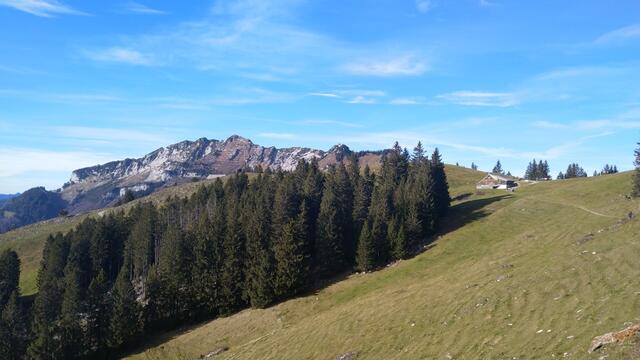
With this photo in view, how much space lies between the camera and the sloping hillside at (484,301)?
31297 mm

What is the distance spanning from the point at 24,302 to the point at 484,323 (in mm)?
125101

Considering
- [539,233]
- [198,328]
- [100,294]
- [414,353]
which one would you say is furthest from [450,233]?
[100,294]

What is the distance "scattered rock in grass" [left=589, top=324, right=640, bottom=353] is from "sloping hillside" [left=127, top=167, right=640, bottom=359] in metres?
0.71

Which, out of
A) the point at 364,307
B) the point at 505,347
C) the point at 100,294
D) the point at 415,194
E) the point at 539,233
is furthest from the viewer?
the point at 415,194

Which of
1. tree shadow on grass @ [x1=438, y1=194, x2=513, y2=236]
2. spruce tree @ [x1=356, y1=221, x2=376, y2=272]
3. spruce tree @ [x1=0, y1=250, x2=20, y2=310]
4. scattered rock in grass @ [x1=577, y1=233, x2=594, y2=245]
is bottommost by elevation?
spruce tree @ [x1=0, y1=250, x2=20, y2=310]

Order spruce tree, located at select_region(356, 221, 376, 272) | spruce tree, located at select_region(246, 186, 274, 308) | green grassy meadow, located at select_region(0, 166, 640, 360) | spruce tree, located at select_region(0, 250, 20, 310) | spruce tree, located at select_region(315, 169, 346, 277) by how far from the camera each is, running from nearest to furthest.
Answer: green grassy meadow, located at select_region(0, 166, 640, 360) < spruce tree, located at select_region(246, 186, 274, 308) < spruce tree, located at select_region(356, 221, 376, 272) < spruce tree, located at select_region(315, 169, 346, 277) < spruce tree, located at select_region(0, 250, 20, 310)

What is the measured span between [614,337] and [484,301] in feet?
59.9

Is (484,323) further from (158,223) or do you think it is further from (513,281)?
(158,223)

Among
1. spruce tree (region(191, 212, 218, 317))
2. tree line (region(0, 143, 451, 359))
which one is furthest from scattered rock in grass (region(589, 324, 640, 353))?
spruce tree (region(191, 212, 218, 317))

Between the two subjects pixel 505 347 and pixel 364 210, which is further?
pixel 364 210

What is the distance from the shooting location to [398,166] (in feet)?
395

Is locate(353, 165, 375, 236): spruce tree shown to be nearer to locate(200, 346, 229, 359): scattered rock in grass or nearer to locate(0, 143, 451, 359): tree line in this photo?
locate(0, 143, 451, 359): tree line

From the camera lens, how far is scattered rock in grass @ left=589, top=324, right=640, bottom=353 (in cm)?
2339

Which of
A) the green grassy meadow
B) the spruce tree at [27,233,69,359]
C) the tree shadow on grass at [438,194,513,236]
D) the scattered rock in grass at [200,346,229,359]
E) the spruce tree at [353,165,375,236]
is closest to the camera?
the green grassy meadow
